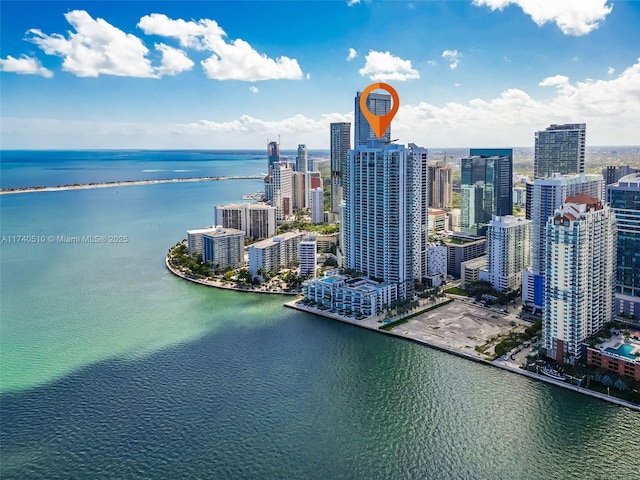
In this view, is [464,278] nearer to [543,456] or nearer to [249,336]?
Answer: [249,336]

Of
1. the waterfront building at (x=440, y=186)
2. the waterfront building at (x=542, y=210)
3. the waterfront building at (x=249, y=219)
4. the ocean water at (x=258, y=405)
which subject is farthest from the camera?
the waterfront building at (x=440, y=186)

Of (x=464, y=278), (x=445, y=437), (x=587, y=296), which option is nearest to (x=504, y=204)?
(x=464, y=278)

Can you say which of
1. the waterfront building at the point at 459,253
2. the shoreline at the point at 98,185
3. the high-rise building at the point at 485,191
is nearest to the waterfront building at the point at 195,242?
the waterfront building at the point at 459,253

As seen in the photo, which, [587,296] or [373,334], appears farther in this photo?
[373,334]

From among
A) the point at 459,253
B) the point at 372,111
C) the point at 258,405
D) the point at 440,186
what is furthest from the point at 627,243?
the point at 440,186

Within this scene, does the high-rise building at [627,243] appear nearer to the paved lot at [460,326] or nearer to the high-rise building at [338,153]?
the paved lot at [460,326]

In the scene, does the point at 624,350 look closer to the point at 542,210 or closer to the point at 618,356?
the point at 618,356
